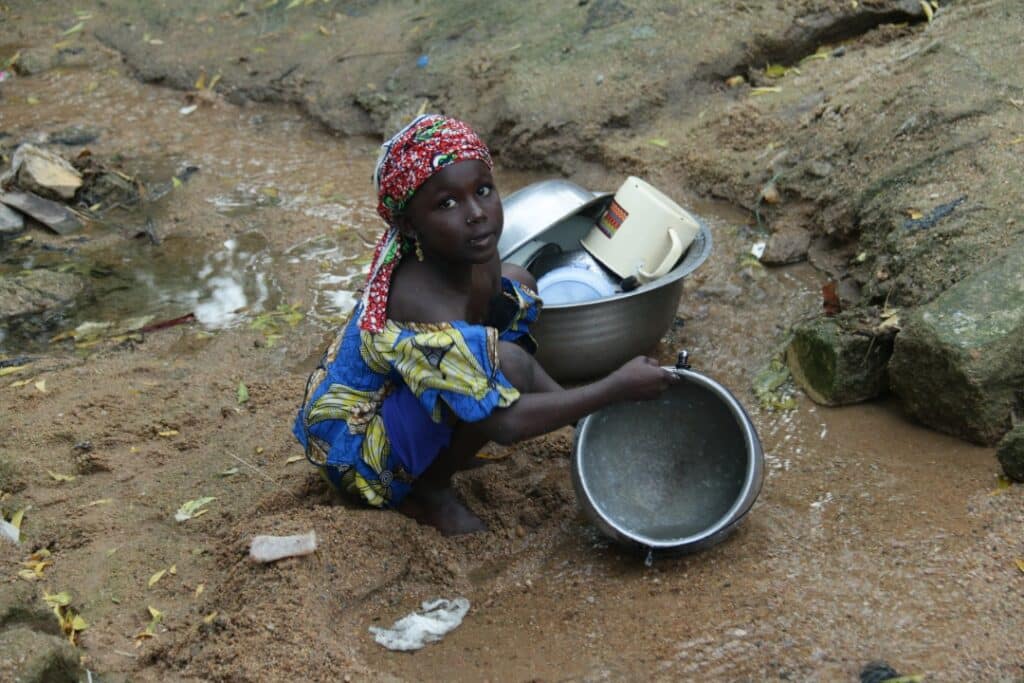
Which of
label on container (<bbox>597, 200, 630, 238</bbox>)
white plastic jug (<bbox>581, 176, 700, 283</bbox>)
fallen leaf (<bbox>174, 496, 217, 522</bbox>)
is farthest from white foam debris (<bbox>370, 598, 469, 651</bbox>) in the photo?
label on container (<bbox>597, 200, 630, 238</bbox>)

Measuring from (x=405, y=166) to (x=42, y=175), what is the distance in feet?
13.5

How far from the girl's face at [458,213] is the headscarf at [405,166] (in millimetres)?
26

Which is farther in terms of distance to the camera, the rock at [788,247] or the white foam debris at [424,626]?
the rock at [788,247]

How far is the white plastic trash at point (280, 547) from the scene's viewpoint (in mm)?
2816

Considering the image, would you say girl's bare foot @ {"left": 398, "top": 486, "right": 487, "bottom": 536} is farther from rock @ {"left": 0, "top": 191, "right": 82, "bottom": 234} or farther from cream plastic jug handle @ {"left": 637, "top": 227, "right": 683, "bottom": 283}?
rock @ {"left": 0, "top": 191, "right": 82, "bottom": 234}

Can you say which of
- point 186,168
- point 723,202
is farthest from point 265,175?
point 723,202

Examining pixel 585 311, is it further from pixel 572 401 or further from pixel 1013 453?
pixel 1013 453

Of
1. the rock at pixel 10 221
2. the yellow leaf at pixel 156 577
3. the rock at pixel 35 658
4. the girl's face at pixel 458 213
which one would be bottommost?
the rock at pixel 10 221

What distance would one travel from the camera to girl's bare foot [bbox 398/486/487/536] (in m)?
3.10

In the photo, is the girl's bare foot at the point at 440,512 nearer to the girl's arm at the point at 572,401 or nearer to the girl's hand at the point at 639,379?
the girl's arm at the point at 572,401

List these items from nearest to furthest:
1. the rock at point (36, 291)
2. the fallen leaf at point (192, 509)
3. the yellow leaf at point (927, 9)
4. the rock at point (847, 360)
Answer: the fallen leaf at point (192, 509), the rock at point (847, 360), the rock at point (36, 291), the yellow leaf at point (927, 9)

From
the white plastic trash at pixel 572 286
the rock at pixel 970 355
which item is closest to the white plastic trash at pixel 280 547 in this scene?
the white plastic trash at pixel 572 286

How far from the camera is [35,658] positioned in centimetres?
222

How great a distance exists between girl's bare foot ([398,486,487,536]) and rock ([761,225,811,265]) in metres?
1.94
